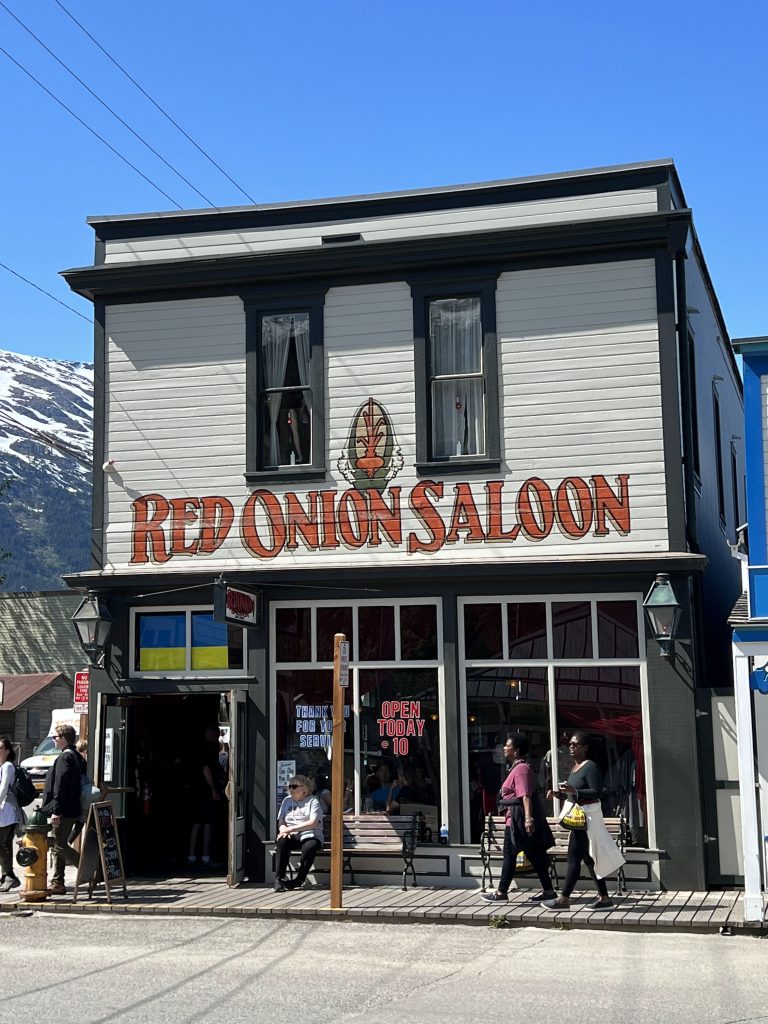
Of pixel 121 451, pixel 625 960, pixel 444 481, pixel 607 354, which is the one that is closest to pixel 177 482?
pixel 121 451

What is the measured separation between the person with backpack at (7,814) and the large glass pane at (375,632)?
13.9ft

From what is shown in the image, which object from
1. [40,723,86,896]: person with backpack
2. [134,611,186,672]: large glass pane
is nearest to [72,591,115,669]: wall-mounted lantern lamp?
[134,611,186,672]: large glass pane

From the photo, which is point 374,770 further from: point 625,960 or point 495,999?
point 495,999

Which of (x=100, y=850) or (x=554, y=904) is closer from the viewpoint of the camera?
(x=554, y=904)

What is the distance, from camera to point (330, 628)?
609 inches

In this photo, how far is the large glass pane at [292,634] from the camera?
1552 cm

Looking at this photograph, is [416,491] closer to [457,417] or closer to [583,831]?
[457,417]

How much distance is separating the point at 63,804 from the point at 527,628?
18.3 feet

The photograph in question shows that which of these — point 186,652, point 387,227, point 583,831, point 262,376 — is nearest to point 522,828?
point 583,831

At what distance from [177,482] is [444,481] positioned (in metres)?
3.39

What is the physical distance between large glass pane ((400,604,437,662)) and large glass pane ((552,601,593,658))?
1.42 m

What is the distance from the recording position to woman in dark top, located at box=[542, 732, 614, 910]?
1276 centimetres

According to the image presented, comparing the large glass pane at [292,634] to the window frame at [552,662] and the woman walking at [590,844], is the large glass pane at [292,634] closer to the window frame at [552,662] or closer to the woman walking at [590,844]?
the window frame at [552,662]

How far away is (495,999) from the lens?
29.4 ft
